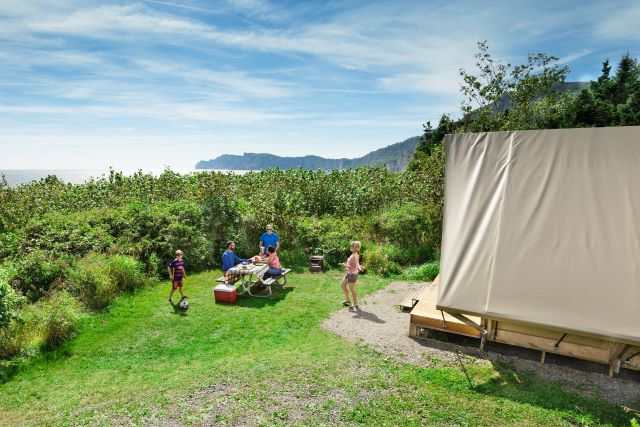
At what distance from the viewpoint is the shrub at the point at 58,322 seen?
753 centimetres

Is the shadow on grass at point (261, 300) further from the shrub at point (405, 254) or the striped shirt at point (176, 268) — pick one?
the shrub at point (405, 254)

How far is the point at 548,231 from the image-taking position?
558cm

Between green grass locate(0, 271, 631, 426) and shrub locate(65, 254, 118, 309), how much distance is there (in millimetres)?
932

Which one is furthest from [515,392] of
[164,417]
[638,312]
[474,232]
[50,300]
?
[50,300]

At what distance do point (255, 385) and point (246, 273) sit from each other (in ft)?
14.4

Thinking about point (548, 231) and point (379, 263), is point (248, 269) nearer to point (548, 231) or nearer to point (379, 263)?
point (379, 263)

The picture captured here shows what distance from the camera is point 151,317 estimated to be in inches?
353

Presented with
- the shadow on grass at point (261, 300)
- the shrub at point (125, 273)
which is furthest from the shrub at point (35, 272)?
the shadow on grass at point (261, 300)

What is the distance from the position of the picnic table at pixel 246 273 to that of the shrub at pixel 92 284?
3.15 meters

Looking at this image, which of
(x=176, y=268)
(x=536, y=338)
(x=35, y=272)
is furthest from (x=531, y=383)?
(x=35, y=272)

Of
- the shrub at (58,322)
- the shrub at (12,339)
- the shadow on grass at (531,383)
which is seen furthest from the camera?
the shrub at (58,322)

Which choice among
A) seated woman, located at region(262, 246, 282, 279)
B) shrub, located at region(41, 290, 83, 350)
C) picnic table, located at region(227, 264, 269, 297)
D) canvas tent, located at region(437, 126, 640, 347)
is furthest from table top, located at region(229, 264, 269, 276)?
canvas tent, located at region(437, 126, 640, 347)

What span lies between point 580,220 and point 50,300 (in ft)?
37.1

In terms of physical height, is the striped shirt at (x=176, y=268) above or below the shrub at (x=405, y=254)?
above
